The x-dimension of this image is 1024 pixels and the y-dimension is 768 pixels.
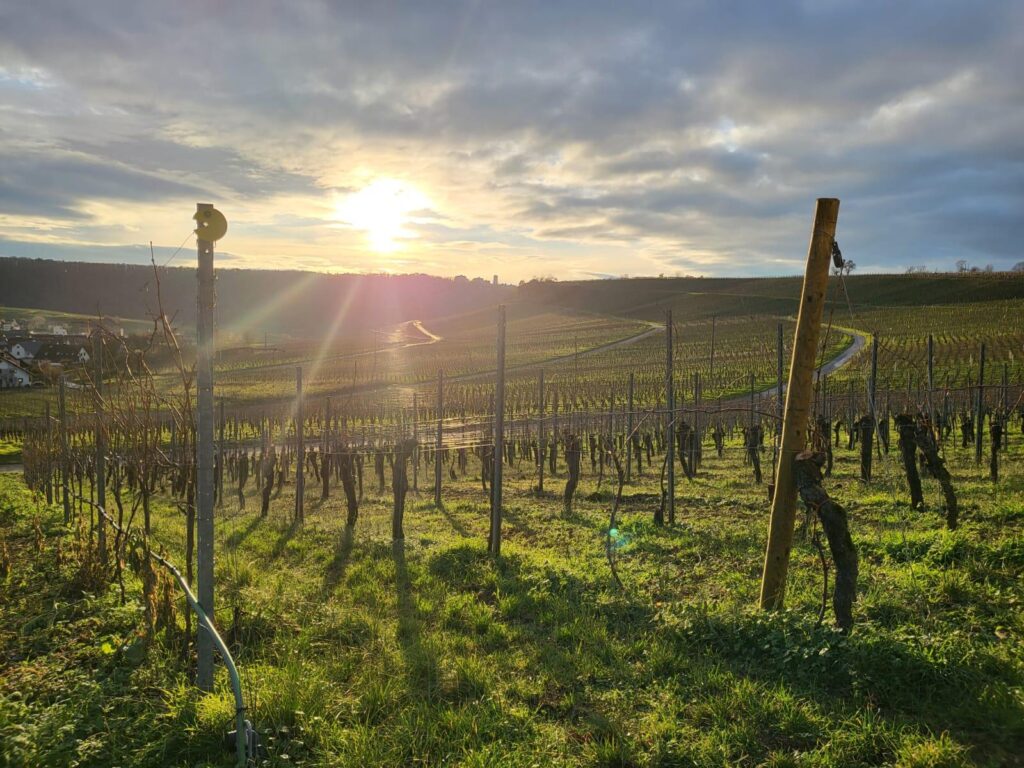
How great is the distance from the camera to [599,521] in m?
9.48

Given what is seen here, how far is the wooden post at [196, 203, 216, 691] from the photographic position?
367cm

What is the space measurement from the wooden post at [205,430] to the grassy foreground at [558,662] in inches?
13.1

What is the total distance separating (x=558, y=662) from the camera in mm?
4484

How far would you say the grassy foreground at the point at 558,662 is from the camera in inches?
133

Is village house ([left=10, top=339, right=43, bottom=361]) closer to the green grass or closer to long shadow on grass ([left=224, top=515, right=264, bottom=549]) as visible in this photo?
long shadow on grass ([left=224, top=515, right=264, bottom=549])

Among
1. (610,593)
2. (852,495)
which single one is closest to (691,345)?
(852,495)

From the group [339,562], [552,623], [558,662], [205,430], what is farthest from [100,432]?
[558,662]

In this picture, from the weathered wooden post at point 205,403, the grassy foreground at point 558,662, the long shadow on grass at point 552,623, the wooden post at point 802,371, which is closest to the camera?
the grassy foreground at point 558,662

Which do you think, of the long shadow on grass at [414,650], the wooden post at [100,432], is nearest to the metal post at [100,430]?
the wooden post at [100,432]

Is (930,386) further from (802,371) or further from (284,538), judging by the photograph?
(284,538)

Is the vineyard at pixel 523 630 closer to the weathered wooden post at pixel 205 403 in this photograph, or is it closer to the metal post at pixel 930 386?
the weathered wooden post at pixel 205 403

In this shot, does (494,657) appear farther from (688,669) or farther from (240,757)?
(240,757)

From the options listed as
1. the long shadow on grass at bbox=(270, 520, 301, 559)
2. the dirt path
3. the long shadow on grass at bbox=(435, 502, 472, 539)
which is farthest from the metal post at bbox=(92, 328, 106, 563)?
the dirt path

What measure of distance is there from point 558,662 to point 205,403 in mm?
2964
